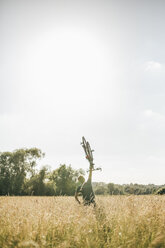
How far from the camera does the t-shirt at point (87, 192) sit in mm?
5307

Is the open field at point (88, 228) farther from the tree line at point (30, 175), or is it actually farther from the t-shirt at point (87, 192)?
the tree line at point (30, 175)

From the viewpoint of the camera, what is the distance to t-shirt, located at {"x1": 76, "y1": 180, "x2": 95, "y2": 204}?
209 inches

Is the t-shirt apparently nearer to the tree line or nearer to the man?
the man

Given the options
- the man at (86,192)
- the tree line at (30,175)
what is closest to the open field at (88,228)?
the man at (86,192)

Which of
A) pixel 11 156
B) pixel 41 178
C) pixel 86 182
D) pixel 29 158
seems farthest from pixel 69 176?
pixel 86 182

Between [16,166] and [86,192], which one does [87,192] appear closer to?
[86,192]

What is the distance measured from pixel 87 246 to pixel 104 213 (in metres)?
1.74

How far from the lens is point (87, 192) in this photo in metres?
5.50

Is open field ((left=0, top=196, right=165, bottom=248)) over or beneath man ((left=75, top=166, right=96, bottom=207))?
beneath

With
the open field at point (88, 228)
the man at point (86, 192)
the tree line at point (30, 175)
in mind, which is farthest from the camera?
the tree line at point (30, 175)

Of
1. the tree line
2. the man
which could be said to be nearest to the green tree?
the tree line

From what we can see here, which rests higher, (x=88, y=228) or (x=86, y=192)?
(x=86, y=192)

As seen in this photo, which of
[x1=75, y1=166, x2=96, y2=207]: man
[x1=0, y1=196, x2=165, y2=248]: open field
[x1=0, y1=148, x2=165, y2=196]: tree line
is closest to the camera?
[x1=0, y1=196, x2=165, y2=248]: open field

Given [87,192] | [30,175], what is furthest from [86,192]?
[30,175]
